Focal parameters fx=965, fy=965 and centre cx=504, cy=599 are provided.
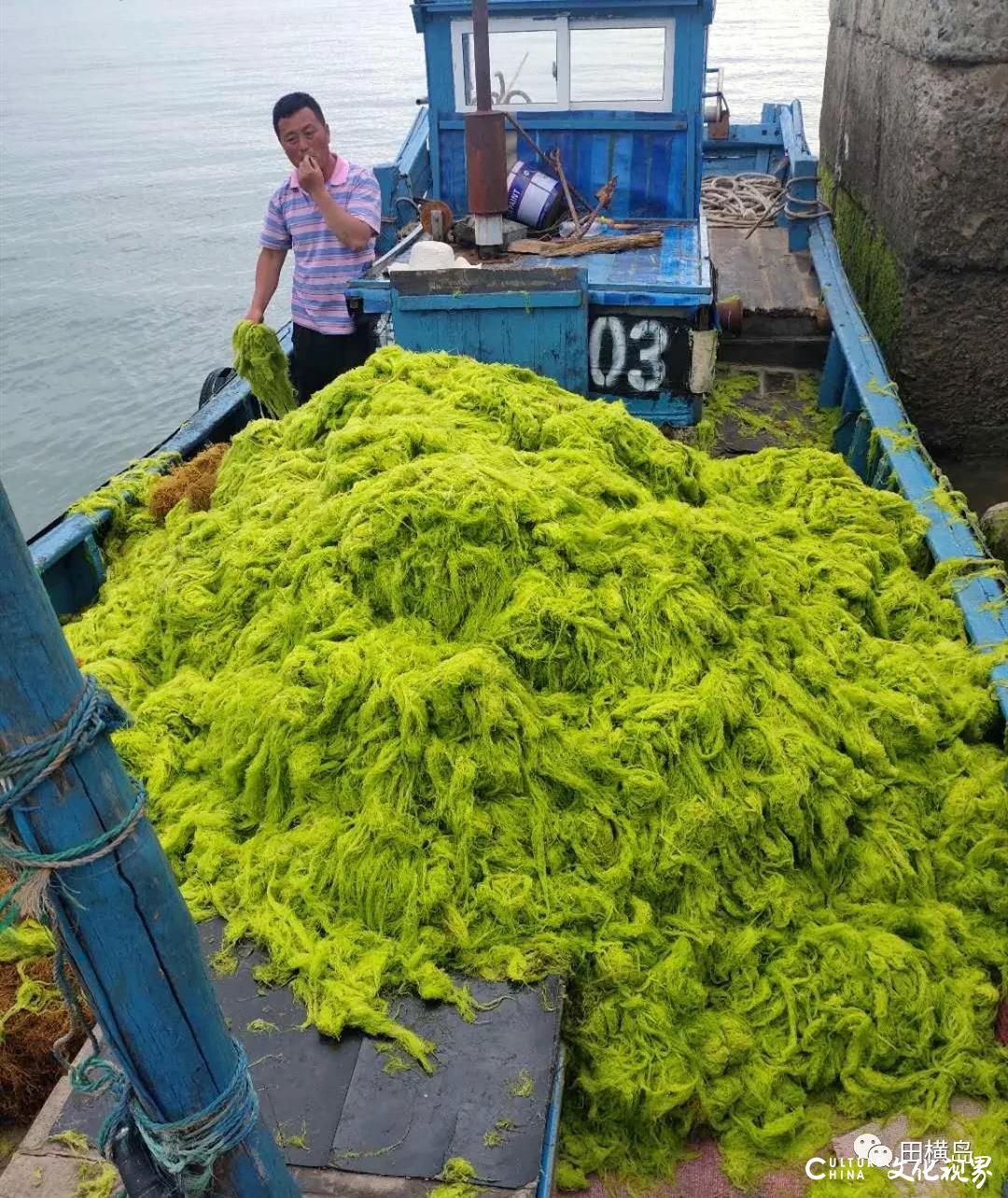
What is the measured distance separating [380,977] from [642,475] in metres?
2.32

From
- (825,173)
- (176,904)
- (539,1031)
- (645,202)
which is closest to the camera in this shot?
(176,904)

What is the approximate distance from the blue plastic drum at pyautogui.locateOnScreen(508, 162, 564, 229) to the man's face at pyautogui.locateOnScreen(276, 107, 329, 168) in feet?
6.53

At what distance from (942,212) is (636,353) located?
89.9 inches

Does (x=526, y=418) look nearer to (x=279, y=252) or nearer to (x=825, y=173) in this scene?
(x=279, y=252)

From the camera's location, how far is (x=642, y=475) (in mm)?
4027

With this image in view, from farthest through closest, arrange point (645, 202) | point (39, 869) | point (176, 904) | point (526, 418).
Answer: point (645, 202)
point (526, 418)
point (176, 904)
point (39, 869)

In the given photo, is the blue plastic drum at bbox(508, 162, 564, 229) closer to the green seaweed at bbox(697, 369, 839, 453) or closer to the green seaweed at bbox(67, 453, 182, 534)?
the green seaweed at bbox(697, 369, 839, 453)

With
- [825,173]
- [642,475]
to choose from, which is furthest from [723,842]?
[825,173]

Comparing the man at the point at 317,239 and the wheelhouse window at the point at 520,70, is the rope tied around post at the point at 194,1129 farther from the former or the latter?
the wheelhouse window at the point at 520,70

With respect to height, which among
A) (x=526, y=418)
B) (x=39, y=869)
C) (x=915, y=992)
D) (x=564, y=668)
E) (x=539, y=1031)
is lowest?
(x=915, y=992)

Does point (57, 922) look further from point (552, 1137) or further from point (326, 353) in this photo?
point (326, 353)

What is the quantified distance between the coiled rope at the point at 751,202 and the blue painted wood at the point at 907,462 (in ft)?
5.51

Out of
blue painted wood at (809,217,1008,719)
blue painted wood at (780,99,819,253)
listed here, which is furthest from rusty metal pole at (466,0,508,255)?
blue painted wood at (780,99,819,253)

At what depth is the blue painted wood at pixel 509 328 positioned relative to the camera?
5.16m
